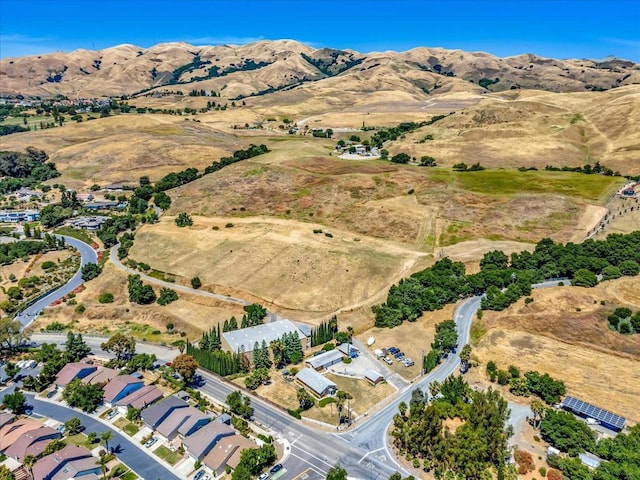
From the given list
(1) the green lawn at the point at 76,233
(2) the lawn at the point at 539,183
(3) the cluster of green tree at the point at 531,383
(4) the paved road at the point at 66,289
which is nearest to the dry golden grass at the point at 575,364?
(3) the cluster of green tree at the point at 531,383

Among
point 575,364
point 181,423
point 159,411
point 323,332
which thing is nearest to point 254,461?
point 181,423

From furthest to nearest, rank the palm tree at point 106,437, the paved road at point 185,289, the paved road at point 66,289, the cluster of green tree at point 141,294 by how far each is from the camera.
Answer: the cluster of green tree at point 141,294 → the paved road at point 66,289 → the paved road at point 185,289 → the palm tree at point 106,437

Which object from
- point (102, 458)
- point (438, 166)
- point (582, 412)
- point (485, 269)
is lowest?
point (102, 458)

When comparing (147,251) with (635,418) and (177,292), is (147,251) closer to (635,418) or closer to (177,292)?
(177,292)

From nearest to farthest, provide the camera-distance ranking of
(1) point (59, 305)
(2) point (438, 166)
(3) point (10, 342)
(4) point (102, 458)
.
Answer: (4) point (102, 458), (3) point (10, 342), (1) point (59, 305), (2) point (438, 166)

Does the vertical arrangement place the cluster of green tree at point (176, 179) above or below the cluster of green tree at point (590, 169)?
below

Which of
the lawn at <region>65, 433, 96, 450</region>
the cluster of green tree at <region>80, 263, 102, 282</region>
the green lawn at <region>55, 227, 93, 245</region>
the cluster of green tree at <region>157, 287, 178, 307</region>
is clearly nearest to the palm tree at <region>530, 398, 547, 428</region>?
the lawn at <region>65, 433, 96, 450</region>

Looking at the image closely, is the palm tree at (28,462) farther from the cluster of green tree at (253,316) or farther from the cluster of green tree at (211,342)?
the cluster of green tree at (253,316)

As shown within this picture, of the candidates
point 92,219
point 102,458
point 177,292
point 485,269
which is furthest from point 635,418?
point 92,219
